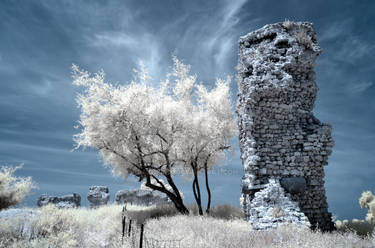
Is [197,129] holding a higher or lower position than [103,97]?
lower

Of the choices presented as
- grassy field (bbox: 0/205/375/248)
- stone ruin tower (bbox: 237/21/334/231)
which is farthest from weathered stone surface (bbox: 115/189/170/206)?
stone ruin tower (bbox: 237/21/334/231)

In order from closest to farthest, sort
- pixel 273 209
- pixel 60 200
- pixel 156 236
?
1. pixel 156 236
2. pixel 273 209
3. pixel 60 200

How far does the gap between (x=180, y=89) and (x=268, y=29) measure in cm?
530

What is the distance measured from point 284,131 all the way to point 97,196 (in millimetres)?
13005

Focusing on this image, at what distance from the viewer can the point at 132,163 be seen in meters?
13.7

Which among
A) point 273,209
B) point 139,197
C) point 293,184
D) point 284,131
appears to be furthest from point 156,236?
point 139,197

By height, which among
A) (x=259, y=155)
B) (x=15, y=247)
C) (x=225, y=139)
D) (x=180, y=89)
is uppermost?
(x=180, y=89)

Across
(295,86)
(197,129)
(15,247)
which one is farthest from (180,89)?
(15,247)

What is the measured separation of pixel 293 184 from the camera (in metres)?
10.4

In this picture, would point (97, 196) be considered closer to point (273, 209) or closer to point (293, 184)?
point (273, 209)

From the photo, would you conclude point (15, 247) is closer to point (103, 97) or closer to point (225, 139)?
point (103, 97)

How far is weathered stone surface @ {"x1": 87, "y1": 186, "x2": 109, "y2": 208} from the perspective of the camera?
1836cm

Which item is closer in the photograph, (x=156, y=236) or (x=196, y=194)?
(x=156, y=236)

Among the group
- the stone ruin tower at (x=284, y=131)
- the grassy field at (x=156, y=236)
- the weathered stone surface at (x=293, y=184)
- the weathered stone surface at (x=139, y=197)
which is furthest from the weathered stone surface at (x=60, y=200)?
the weathered stone surface at (x=293, y=184)
